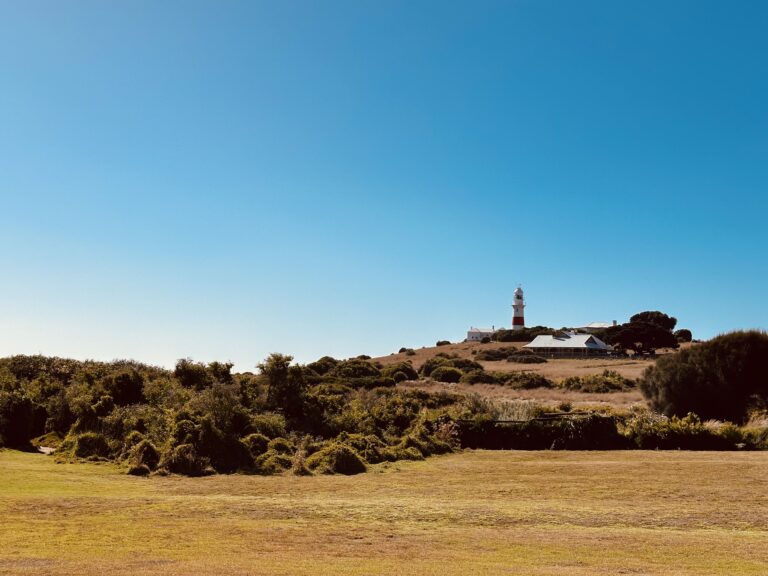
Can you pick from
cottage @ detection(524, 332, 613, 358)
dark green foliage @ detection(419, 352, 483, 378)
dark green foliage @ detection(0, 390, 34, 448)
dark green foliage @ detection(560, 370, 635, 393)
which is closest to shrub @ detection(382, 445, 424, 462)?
dark green foliage @ detection(0, 390, 34, 448)

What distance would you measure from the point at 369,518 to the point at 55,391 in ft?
74.9

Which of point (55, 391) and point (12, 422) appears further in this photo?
point (55, 391)

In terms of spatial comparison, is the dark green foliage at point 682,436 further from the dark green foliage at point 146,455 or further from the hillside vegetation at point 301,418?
the dark green foliage at point 146,455

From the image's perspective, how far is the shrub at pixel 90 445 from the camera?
79.6 feet

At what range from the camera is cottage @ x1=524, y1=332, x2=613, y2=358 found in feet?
308

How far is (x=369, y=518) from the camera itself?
1377cm

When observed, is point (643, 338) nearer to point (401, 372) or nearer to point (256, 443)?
point (401, 372)

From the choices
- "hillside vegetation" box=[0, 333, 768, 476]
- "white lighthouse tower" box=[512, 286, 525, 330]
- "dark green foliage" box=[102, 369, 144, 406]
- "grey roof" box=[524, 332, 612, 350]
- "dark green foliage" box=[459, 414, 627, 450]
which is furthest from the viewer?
"white lighthouse tower" box=[512, 286, 525, 330]

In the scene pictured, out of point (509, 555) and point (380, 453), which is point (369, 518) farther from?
point (380, 453)

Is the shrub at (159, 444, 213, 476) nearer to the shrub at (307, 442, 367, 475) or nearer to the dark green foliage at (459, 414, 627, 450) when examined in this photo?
the shrub at (307, 442, 367, 475)

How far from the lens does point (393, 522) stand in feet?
44.0

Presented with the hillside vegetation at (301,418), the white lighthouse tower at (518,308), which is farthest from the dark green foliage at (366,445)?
the white lighthouse tower at (518,308)

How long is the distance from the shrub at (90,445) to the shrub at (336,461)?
719 cm

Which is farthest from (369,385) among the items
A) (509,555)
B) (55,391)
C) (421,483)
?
(509,555)
